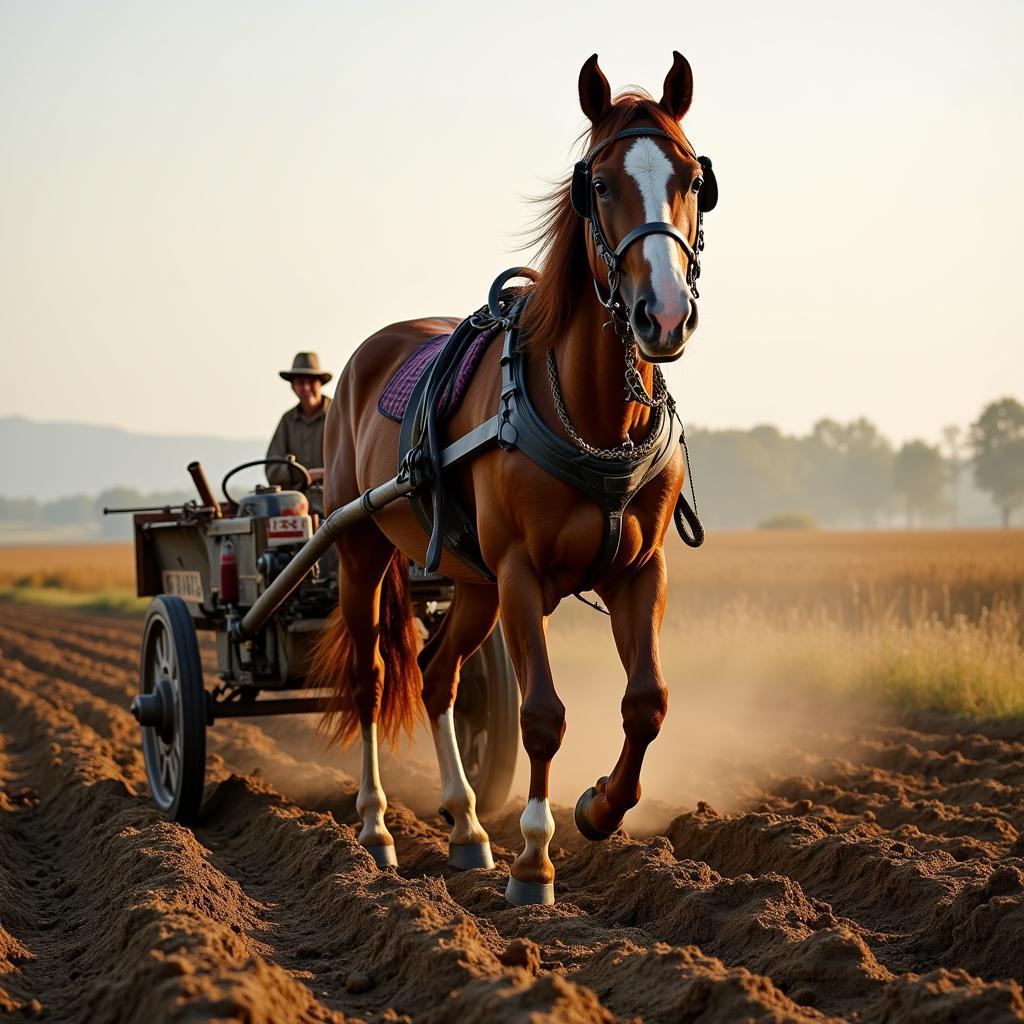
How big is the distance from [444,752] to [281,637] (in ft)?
4.35

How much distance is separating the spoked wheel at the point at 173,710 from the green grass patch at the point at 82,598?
21443 millimetres

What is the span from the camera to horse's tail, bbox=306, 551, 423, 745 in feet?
21.9

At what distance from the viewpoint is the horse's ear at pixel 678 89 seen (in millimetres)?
4621

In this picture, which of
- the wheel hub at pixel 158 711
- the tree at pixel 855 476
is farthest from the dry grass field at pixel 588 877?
the tree at pixel 855 476

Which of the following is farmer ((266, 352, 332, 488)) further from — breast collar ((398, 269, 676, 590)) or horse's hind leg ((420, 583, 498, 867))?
breast collar ((398, 269, 676, 590))

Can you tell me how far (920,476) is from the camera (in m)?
116

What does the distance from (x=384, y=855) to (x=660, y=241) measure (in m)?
3.10

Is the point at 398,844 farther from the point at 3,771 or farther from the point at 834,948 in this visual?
the point at 3,771

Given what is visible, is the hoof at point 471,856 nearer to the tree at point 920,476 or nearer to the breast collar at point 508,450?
the breast collar at point 508,450

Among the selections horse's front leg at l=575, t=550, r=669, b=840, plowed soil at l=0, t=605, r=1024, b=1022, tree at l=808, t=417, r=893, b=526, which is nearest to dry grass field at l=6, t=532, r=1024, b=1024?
plowed soil at l=0, t=605, r=1024, b=1022

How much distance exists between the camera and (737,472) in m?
133

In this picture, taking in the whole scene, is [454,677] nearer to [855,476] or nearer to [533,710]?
[533,710]

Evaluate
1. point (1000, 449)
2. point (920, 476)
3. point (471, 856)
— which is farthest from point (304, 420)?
point (920, 476)

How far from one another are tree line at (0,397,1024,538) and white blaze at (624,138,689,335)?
331ft
